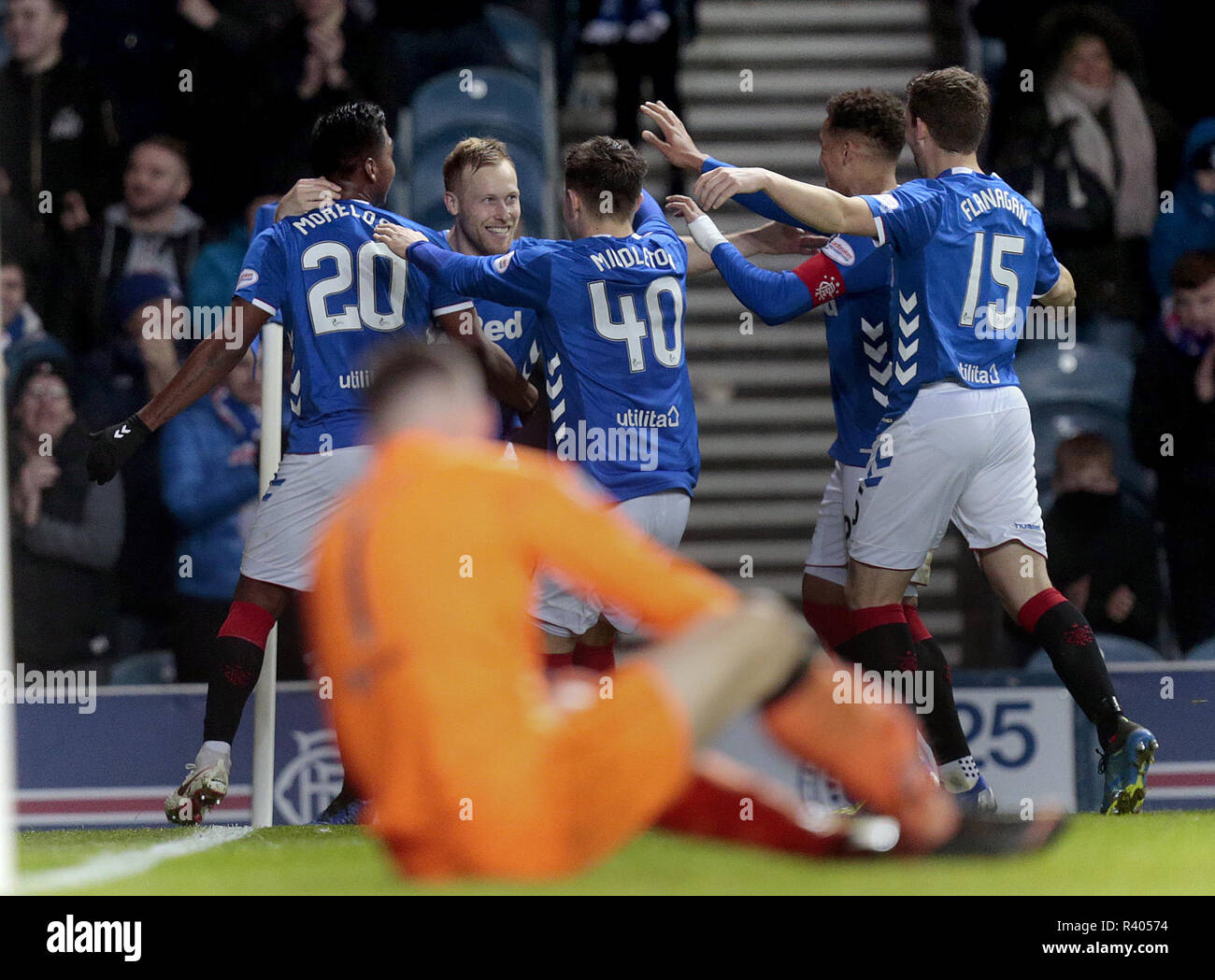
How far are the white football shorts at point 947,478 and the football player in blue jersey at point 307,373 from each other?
1208mm

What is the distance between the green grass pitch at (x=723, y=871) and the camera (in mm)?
3176

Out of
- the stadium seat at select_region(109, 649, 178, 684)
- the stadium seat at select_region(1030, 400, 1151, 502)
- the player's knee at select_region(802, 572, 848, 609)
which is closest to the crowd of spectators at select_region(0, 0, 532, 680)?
the stadium seat at select_region(109, 649, 178, 684)

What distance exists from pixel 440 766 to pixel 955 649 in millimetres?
→ 5792

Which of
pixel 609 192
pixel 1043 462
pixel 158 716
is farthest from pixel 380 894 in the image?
pixel 1043 462

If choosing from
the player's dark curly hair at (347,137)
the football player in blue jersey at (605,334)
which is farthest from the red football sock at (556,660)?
the player's dark curly hair at (347,137)

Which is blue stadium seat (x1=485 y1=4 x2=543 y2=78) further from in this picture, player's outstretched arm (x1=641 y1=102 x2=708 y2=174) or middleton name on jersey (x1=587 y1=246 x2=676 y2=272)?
middleton name on jersey (x1=587 y1=246 x2=676 y2=272)

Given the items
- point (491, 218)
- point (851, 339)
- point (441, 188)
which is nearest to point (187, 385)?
point (491, 218)

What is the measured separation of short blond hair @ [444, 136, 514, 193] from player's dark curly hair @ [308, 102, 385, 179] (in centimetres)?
32

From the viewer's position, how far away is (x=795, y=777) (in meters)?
5.96

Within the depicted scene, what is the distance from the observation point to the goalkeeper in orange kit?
2678 mm

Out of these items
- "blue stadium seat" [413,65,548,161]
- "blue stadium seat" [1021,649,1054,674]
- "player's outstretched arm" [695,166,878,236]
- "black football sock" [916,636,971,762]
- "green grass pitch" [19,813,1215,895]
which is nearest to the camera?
"green grass pitch" [19,813,1215,895]

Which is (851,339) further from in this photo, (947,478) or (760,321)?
(760,321)

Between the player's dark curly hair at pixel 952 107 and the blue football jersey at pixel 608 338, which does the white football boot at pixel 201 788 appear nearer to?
the blue football jersey at pixel 608 338
